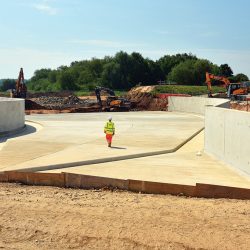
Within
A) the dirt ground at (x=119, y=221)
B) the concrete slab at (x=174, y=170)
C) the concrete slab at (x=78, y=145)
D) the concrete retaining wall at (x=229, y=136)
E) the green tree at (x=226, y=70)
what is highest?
the green tree at (x=226, y=70)

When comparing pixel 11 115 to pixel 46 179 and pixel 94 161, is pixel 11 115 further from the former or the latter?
pixel 46 179

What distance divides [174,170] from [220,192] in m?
1.98

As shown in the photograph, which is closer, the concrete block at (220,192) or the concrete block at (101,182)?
the concrete block at (220,192)

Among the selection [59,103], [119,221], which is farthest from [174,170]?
[59,103]

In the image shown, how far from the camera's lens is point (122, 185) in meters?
9.44

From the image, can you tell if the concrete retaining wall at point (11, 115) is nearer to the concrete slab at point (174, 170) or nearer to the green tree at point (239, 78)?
the concrete slab at point (174, 170)

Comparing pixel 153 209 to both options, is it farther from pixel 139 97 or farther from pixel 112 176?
pixel 139 97

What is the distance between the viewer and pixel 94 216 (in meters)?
7.47

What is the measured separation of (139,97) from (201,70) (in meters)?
36.0

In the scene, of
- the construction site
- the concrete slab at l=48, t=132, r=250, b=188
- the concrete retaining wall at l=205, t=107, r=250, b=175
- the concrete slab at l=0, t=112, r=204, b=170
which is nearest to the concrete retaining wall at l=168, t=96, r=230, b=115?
the concrete slab at l=0, t=112, r=204, b=170

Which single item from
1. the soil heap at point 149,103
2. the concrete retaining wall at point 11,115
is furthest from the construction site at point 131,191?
the soil heap at point 149,103

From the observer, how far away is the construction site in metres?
6.58

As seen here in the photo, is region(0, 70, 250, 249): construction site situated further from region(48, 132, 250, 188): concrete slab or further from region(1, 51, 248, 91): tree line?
region(1, 51, 248, 91): tree line

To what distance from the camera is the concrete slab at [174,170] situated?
9523 mm
